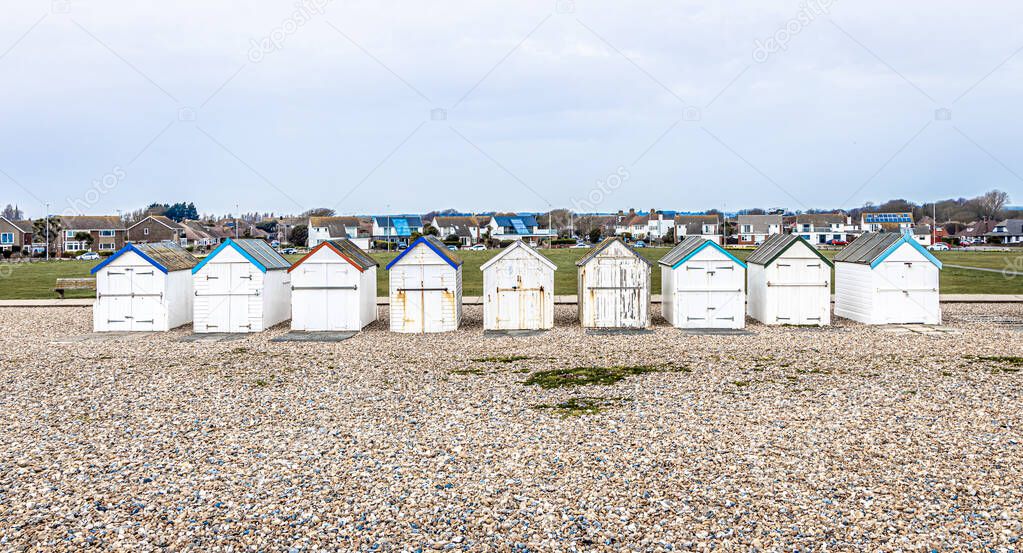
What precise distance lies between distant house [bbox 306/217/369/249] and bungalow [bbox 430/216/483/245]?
12071mm

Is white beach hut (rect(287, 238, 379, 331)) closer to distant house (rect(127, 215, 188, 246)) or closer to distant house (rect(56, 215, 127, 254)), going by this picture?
distant house (rect(127, 215, 188, 246))

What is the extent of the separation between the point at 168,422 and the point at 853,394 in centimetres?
1063

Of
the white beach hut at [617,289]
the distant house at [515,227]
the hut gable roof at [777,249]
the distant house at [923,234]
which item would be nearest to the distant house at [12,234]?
the distant house at [515,227]

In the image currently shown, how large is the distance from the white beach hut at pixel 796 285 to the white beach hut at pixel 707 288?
107 centimetres

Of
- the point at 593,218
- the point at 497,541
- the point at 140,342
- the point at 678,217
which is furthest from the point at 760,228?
the point at 497,541

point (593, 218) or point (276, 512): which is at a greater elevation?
point (593, 218)

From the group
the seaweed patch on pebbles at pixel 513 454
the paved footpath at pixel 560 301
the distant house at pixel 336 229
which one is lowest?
the seaweed patch on pebbles at pixel 513 454

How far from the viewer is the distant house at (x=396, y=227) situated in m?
111

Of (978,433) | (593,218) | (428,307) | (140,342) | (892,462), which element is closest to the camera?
(892,462)

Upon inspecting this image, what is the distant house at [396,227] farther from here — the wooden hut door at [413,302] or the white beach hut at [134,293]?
the wooden hut door at [413,302]

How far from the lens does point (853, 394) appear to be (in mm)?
11648

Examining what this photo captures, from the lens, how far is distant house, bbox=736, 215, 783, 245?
106125 mm

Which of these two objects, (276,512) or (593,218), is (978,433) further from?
(593,218)

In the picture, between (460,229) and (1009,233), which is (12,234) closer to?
(460,229)
